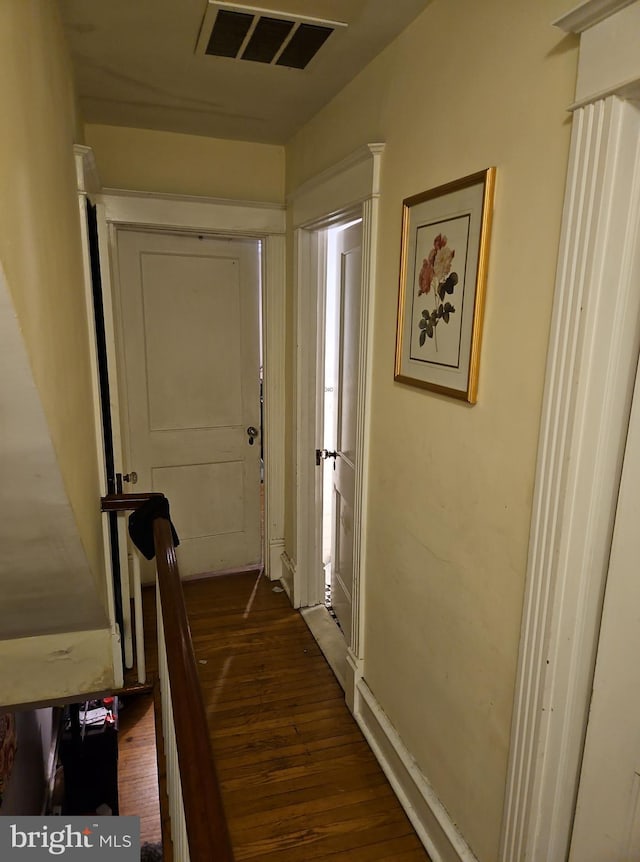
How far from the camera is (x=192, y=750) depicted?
2.89ft

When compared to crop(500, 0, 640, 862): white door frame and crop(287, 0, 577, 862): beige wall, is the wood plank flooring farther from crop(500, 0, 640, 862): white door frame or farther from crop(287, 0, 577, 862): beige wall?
crop(500, 0, 640, 862): white door frame

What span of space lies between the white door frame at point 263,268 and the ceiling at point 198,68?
1.13ft

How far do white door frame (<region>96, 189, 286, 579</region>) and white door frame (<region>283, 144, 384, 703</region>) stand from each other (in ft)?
0.61

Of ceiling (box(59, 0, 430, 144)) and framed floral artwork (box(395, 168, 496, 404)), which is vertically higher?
ceiling (box(59, 0, 430, 144))

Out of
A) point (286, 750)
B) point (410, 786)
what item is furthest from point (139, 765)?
point (410, 786)

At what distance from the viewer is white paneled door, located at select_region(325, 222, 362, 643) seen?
2.55 m

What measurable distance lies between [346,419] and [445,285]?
1.25 metres

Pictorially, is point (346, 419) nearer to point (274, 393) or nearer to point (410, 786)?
point (274, 393)

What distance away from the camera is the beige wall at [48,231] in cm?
111

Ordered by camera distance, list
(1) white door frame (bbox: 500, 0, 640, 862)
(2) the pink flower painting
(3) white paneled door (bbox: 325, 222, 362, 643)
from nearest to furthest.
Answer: (1) white door frame (bbox: 500, 0, 640, 862)
(2) the pink flower painting
(3) white paneled door (bbox: 325, 222, 362, 643)

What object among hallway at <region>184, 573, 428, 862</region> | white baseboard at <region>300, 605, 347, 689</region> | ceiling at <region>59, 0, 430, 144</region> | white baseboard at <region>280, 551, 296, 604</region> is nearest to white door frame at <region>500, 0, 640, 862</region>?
hallway at <region>184, 573, 428, 862</region>

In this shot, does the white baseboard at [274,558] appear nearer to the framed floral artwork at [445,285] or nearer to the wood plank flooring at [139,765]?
the wood plank flooring at [139,765]

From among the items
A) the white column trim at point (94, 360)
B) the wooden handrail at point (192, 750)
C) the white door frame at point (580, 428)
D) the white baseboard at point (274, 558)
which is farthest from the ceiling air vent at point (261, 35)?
the white baseboard at point (274, 558)

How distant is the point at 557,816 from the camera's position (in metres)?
1.33
